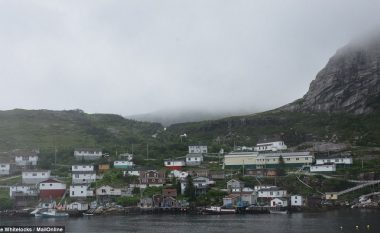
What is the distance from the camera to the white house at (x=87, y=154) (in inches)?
5039

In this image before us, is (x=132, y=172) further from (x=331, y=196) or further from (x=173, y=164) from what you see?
(x=331, y=196)

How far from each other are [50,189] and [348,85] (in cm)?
11124

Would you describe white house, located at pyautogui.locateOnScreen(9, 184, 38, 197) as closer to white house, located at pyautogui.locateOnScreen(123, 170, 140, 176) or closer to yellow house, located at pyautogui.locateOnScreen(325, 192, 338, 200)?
white house, located at pyautogui.locateOnScreen(123, 170, 140, 176)

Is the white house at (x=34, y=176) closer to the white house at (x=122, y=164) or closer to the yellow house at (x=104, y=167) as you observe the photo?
the yellow house at (x=104, y=167)

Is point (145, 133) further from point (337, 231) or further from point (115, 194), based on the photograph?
point (337, 231)

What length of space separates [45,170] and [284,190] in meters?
51.0

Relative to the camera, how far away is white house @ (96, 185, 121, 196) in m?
103

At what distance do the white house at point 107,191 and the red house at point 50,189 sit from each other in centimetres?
821

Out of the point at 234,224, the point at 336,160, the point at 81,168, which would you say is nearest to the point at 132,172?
the point at 81,168

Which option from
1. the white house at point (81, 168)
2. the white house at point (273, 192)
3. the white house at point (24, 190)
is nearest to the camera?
the white house at point (273, 192)

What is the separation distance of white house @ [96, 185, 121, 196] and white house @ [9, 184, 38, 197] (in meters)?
12.9

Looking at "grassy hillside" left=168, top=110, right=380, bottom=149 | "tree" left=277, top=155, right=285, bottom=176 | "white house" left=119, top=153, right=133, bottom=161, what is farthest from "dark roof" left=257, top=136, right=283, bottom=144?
"white house" left=119, top=153, right=133, bottom=161

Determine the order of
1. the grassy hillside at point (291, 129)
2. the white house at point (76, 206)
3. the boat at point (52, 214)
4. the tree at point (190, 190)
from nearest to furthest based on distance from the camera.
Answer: the boat at point (52, 214), the white house at point (76, 206), the tree at point (190, 190), the grassy hillside at point (291, 129)

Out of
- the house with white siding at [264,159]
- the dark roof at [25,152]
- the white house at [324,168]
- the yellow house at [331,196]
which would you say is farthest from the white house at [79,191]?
the white house at [324,168]
